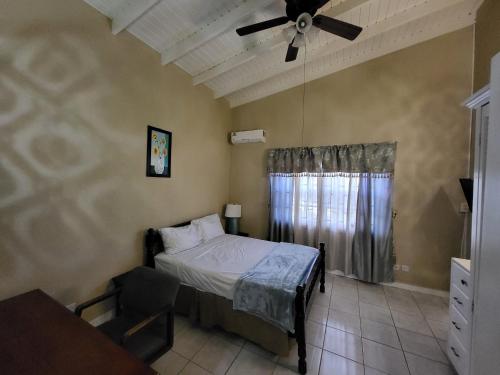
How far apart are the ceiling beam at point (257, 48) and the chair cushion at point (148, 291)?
2651 millimetres

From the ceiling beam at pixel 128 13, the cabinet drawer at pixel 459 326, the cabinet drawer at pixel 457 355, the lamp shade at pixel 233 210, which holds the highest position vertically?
the ceiling beam at pixel 128 13

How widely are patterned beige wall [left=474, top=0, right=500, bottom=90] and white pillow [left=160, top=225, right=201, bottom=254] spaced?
3830 mm

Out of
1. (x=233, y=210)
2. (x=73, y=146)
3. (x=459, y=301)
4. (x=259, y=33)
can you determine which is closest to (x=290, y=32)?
(x=259, y=33)

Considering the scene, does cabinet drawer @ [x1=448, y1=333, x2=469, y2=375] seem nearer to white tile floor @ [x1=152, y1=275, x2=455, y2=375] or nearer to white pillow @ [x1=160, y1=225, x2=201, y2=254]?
white tile floor @ [x1=152, y1=275, x2=455, y2=375]

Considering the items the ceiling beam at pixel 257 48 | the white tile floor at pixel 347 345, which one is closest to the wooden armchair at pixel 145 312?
the white tile floor at pixel 347 345

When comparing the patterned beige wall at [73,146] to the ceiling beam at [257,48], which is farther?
the ceiling beam at [257,48]

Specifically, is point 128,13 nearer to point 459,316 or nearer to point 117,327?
point 117,327

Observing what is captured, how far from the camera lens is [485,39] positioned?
2.21 metres

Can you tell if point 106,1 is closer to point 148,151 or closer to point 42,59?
point 42,59

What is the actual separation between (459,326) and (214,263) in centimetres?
209

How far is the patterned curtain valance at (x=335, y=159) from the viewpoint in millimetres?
2775

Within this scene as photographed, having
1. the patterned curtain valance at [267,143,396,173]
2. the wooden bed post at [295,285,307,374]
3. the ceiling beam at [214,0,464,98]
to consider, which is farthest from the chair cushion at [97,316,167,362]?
the ceiling beam at [214,0,464,98]

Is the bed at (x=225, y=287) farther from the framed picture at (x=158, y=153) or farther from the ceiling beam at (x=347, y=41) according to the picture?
the ceiling beam at (x=347, y=41)

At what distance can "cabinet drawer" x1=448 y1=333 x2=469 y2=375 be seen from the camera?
138 centimetres
